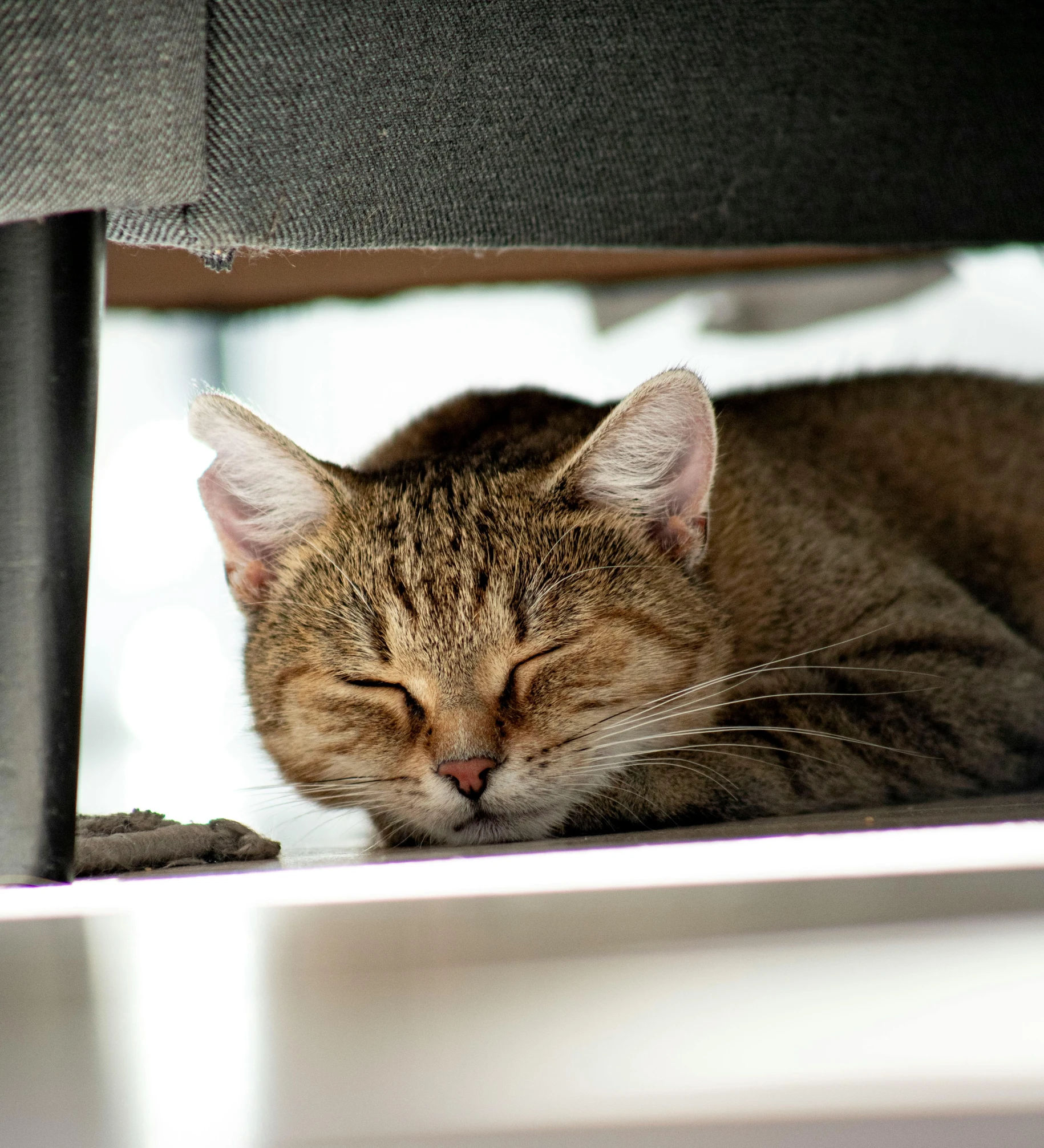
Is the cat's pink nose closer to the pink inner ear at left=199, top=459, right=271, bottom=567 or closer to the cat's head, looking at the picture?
the cat's head

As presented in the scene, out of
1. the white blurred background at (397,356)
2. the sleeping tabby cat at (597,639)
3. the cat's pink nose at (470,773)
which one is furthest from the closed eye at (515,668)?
the white blurred background at (397,356)

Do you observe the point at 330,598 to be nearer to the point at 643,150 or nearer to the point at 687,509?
the point at 687,509

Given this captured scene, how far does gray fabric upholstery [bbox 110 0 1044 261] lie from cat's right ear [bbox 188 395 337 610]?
342 mm

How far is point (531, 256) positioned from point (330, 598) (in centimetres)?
197

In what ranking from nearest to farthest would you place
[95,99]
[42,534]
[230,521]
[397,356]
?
1. [95,99]
2. [42,534]
3. [230,521]
4. [397,356]

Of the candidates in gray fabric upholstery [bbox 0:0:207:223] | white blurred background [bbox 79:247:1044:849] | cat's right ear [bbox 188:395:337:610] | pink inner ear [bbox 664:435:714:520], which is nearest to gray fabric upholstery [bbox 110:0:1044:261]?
gray fabric upholstery [bbox 0:0:207:223]

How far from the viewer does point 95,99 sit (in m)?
1.45

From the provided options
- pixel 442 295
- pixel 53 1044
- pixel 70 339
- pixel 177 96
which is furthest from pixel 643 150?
pixel 442 295

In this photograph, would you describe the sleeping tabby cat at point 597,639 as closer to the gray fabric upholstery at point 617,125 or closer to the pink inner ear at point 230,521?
the pink inner ear at point 230,521

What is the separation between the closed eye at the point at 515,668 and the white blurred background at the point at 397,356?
92.1 inches

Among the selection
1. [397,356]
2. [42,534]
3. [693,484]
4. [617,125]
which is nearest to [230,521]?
[42,534]

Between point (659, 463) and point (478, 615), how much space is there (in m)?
0.44

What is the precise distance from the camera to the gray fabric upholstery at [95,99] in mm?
1401

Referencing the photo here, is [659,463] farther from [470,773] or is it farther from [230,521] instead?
[230,521]
